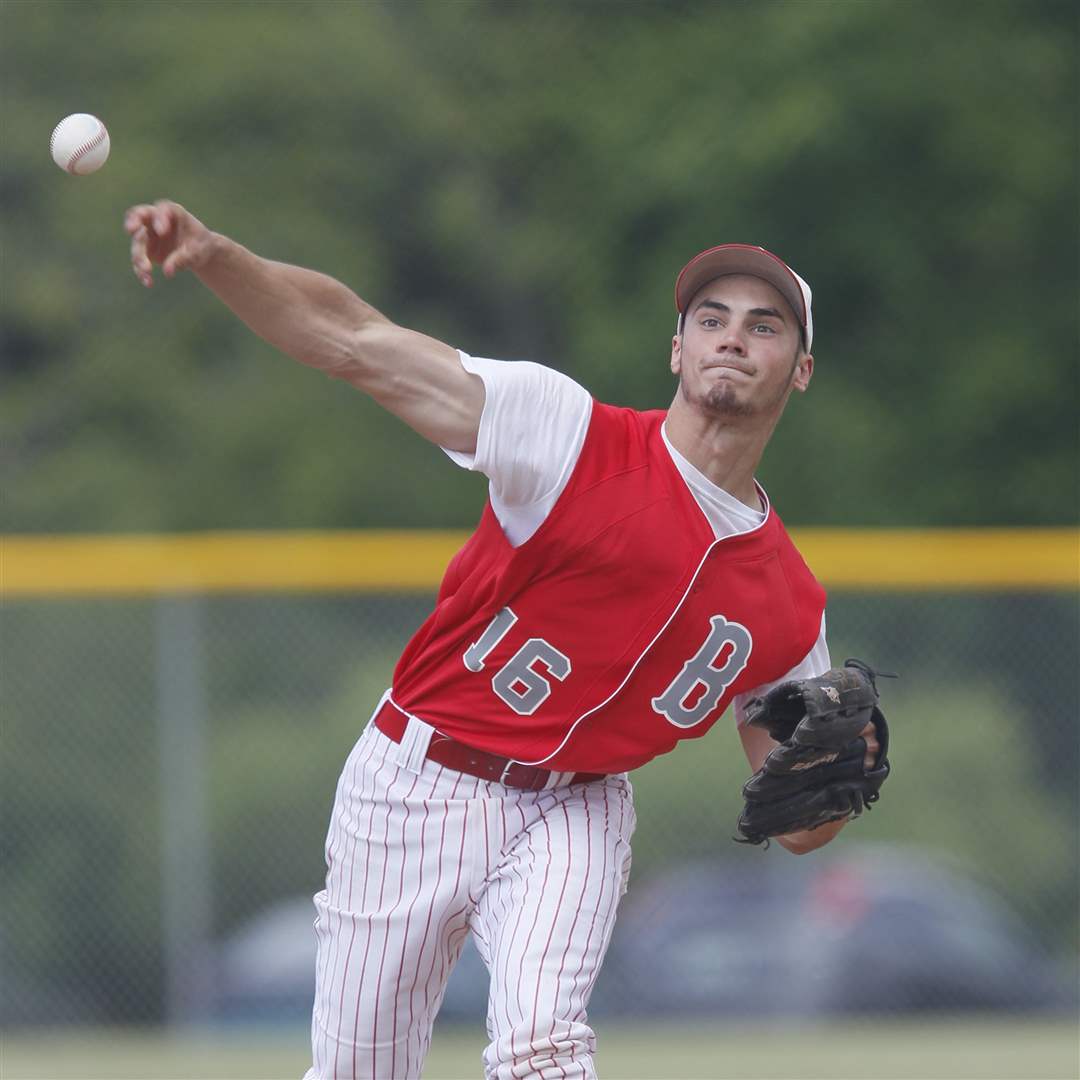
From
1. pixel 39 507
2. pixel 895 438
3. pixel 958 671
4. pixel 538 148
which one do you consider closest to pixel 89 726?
pixel 958 671

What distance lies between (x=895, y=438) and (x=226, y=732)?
6182mm

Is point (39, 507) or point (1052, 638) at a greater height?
point (39, 507)

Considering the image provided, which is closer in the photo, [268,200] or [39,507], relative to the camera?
[39,507]

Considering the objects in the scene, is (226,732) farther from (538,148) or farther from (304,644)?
(538,148)

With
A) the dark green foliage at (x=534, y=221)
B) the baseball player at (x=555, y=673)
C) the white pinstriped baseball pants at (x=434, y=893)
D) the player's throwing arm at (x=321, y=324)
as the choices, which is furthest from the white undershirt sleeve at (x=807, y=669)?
the dark green foliage at (x=534, y=221)

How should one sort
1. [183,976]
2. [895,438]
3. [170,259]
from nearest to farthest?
[170,259], [183,976], [895,438]

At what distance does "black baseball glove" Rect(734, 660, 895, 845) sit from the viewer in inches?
143

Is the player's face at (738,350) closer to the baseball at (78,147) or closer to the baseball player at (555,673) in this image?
the baseball player at (555,673)

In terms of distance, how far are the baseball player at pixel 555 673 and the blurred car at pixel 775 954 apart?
4023mm

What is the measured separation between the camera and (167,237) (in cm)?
302

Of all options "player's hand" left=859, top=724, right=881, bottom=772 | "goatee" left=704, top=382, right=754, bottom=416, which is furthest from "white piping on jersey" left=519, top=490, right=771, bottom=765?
"player's hand" left=859, top=724, right=881, bottom=772

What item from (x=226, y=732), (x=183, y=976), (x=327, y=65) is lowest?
(x=183, y=976)

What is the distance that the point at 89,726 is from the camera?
8055 mm

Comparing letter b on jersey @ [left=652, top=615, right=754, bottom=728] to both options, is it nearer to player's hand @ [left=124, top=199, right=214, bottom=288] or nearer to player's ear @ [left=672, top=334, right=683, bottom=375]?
player's ear @ [left=672, top=334, right=683, bottom=375]
